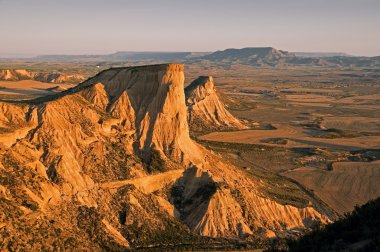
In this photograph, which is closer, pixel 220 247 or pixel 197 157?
pixel 220 247

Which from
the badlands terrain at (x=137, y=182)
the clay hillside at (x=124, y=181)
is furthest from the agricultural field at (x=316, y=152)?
the clay hillside at (x=124, y=181)

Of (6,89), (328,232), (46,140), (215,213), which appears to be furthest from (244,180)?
(6,89)

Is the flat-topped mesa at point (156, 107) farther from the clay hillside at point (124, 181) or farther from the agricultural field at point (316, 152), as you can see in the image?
the agricultural field at point (316, 152)

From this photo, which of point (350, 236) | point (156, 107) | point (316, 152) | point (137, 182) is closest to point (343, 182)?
point (316, 152)

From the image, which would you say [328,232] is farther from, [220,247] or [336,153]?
[336,153]

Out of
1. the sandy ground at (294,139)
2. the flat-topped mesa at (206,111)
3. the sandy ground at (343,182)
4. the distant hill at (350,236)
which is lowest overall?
the sandy ground at (294,139)
